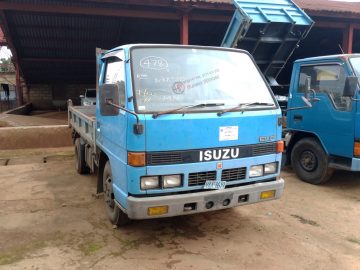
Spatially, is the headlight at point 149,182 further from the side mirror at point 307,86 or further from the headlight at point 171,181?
the side mirror at point 307,86

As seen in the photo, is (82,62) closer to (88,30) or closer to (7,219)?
(88,30)

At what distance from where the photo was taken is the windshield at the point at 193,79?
3484mm

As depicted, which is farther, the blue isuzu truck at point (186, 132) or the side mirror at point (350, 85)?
the side mirror at point (350, 85)

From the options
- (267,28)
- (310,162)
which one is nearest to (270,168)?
(310,162)

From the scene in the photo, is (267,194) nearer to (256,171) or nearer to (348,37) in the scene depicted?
(256,171)

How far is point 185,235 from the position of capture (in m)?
3.96

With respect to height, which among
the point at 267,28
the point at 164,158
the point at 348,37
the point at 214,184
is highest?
the point at 348,37

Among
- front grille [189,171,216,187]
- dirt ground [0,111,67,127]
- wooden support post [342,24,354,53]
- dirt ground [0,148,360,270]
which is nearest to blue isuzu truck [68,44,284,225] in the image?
front grille [189,171,216,187]

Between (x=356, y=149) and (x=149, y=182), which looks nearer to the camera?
(x=149, y=182)

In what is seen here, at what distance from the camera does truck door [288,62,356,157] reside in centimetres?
531

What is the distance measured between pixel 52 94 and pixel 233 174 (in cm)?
2266

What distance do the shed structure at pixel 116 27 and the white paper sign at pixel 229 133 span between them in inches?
322

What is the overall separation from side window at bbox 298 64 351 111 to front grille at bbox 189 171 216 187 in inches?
113

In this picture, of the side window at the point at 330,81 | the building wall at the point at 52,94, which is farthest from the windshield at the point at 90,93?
the side window at the point at 330,81
